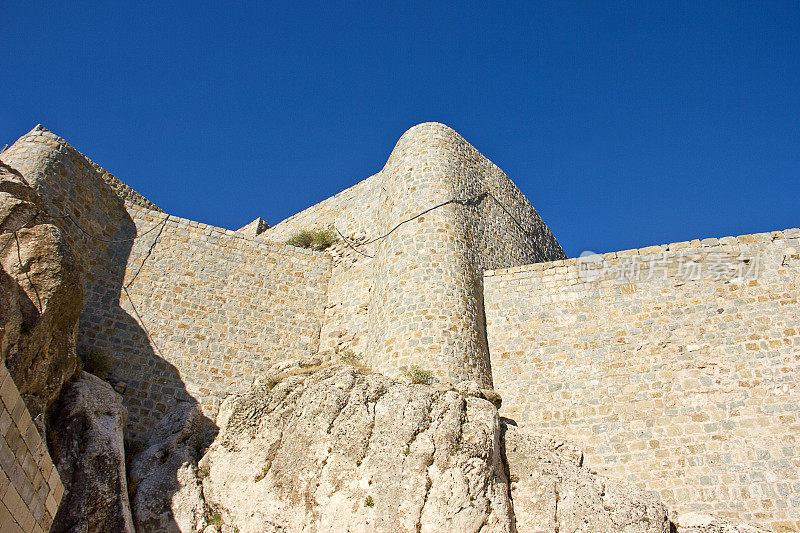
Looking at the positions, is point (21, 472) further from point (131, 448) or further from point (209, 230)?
point (209, 230)

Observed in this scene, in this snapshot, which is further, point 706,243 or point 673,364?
point 706,243

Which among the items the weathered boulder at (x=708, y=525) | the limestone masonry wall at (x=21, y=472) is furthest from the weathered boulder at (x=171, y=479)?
the weathered boulder at (x=708, y=525)

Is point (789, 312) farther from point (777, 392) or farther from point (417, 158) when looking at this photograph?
A: point (417, 158)

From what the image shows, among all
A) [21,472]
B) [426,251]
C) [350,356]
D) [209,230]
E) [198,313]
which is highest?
[209,230]

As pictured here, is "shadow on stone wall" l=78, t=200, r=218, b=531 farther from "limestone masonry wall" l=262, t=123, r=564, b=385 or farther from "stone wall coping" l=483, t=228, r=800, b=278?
"stone wall coping" l=483, t=228, r=800, b=278

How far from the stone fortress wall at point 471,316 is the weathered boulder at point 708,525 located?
614 millimetres

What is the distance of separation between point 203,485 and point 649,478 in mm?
5817

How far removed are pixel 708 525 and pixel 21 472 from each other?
23.6 ft

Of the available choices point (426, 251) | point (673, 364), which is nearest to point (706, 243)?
point (673, 364)

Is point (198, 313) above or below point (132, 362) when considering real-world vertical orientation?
above

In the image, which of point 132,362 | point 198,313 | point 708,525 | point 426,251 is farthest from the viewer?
Answer: point 198,313

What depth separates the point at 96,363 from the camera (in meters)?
10.7

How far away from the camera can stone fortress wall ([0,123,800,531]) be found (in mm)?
9156

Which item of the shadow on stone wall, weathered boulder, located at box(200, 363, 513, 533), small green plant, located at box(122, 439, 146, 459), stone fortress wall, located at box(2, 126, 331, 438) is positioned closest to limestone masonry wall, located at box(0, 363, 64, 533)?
weathered boulder, located at box(200, 363, 513, 533)
